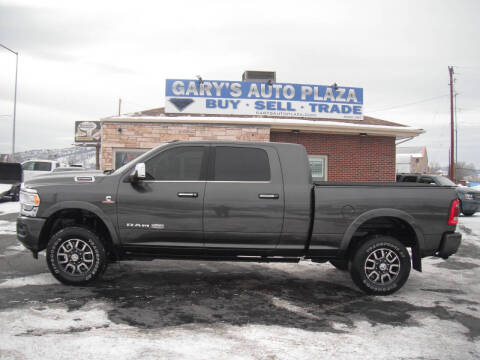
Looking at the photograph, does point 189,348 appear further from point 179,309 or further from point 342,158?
point 342,158

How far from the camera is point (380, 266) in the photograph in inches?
205

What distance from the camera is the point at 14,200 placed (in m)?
17.0

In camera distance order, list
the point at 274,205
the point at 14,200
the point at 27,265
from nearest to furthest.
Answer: the point at 274,205 → the point at 27,265 → the point at 14,200

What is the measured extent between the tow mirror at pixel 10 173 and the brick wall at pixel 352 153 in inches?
363

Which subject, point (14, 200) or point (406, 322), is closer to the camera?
point (406, 322)

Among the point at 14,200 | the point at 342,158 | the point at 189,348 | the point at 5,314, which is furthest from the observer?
the point at 14,200

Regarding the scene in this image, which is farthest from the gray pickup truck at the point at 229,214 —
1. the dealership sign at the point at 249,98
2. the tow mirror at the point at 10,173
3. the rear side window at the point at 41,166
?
the rear side window at the point at 41,166

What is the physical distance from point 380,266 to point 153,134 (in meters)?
10.1

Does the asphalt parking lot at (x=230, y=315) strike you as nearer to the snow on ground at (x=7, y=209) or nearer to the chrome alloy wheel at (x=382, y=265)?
the chrome alloy wheel at (x=382, y=265)

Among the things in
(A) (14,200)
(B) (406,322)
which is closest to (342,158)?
(B) (406,322)

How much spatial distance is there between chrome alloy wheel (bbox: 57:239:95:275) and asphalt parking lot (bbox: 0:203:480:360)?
0.82 feet

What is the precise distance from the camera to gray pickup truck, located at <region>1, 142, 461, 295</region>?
16.6 feet

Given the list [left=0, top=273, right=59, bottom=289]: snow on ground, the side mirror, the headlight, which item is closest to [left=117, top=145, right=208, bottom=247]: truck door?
the side mirror

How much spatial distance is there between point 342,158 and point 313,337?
11382 millimetres
